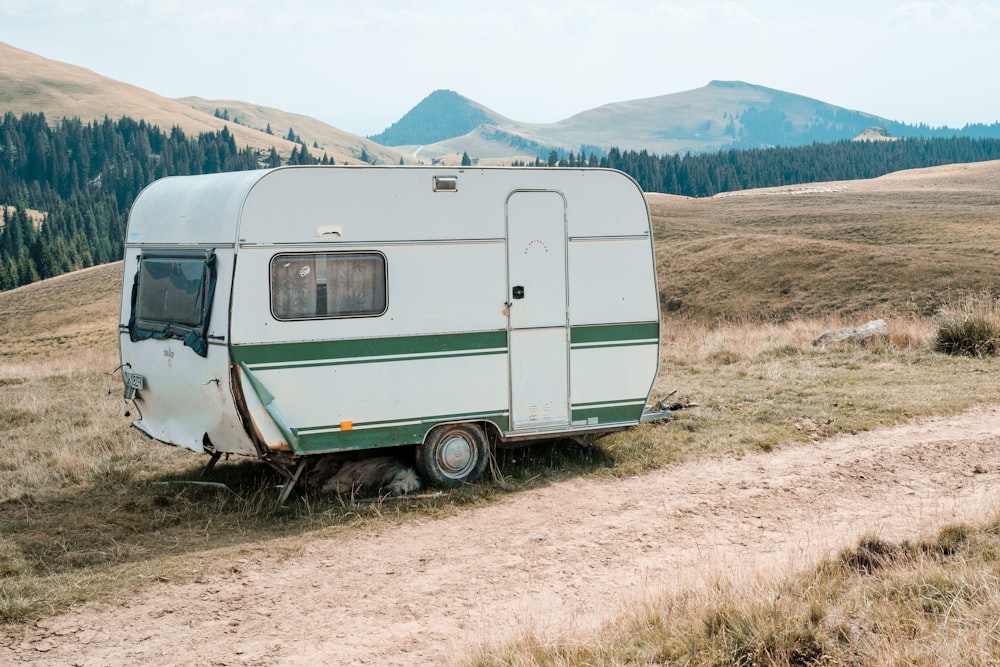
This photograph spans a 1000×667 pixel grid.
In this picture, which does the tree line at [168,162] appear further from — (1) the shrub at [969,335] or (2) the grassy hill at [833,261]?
(1) the shrub at [969,335]

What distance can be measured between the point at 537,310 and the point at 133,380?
13.6ft

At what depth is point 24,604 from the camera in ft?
20.6

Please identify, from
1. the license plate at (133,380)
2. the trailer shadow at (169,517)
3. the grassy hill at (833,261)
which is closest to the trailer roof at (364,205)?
the license plate at (133,380)

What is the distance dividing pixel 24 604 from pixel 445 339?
14.0 feet

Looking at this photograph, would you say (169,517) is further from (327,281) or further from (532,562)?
(532,562)

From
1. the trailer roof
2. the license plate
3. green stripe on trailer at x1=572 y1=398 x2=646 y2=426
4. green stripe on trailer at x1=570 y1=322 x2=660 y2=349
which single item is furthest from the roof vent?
the license plate

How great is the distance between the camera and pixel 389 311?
29.2ft

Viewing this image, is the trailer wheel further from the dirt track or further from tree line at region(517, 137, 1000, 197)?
tree line at region(517, 137, 1000, 197)

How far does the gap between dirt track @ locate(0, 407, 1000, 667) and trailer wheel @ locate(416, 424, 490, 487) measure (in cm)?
72

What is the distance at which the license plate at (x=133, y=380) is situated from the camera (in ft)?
30.9

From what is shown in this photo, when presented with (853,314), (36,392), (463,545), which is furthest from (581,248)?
(853,314)

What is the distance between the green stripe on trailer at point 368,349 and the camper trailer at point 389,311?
0.01 m

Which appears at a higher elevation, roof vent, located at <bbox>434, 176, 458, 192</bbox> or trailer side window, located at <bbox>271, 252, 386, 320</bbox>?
roof vent, located at <bbox>434, 176, 458, 192</bbox>

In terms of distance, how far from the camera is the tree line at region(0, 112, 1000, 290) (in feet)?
509
